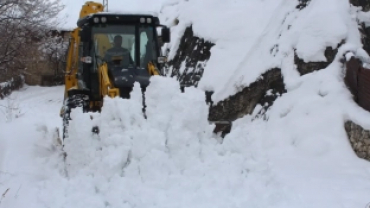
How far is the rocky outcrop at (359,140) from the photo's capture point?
803 cm

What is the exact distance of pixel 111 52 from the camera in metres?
8.65

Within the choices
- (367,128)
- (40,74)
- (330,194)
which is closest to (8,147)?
(330,194)

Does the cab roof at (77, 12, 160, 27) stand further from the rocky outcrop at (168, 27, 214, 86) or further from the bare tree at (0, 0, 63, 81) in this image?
the rocky outcrop at (168, 27, 214, 86)

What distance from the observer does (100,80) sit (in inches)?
335

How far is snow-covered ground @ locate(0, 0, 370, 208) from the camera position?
5.77 metres

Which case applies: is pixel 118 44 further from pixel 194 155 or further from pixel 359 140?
pixel 359 140

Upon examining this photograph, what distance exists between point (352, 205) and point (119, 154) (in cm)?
303

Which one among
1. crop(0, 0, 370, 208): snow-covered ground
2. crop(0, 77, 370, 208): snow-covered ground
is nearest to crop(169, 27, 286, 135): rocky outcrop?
crop(0, 0, 370, 208): snow-covered ground

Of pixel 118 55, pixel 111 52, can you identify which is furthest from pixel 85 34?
pixel 118 55

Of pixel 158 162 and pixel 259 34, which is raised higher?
pixel 259 34

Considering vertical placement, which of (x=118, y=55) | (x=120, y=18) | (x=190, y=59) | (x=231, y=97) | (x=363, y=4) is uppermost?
(x=363, y=4)

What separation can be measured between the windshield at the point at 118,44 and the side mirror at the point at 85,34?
110 millimetres

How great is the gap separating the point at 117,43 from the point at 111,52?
7.8 inches

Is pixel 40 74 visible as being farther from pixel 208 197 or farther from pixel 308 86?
pixel 208 197
